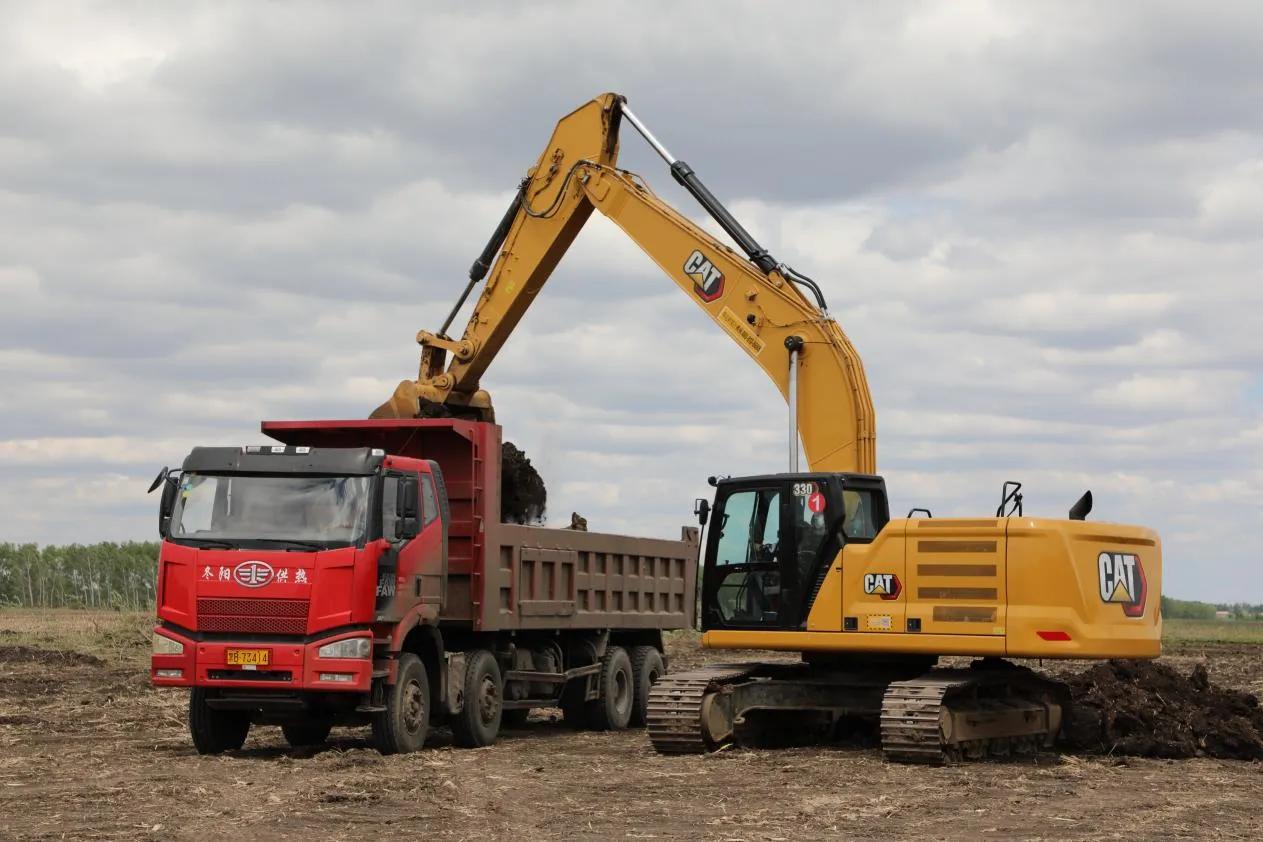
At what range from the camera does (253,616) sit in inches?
631

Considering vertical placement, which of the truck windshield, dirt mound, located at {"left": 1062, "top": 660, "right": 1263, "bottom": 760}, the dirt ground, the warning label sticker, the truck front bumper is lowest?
the dirt ground

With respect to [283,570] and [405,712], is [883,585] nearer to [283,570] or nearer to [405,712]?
[405,712]

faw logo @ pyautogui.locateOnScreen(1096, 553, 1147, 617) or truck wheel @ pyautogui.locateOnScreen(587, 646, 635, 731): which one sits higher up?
faw logo @ pyautogui.locateOnScreen(1096, 553, 1147, 617)

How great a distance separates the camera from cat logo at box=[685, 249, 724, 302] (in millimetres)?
19766

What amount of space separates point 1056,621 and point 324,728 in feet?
25.8

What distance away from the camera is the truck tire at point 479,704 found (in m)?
18.2

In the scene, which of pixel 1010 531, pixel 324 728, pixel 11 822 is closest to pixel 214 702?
pixel 324 728

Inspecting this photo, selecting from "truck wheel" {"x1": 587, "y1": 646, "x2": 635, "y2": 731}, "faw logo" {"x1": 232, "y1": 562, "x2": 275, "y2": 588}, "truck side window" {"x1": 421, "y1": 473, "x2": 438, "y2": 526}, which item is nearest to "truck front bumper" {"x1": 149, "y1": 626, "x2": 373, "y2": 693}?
"faw logo" {"x1": 232, "y1": 562, "x2": 275, "y2": 588}

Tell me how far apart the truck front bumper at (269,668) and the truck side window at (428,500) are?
1.65 meters

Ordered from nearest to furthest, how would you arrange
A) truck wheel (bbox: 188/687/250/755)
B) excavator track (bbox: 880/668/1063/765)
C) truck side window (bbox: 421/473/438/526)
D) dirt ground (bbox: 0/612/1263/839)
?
dirt ground (bbox: 0/612/1263/839) → excavator track (bbox: 880/668/1063/765) → truck wheel (bbox: 188/687/250/755) → truck side window (bbox: 421/473/438/526)

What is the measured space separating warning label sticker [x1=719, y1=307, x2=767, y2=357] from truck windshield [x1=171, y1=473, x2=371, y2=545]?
5006 mm

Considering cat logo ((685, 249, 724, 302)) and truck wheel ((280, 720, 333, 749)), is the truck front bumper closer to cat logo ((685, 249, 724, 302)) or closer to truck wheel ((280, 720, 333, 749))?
truck wheel ((280, 720, 333, 749))

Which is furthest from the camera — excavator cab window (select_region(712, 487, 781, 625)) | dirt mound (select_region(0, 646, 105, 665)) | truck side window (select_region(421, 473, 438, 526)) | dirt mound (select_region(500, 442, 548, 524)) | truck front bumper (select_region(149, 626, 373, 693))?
dirt mound (select_region(0, 646, 105, 665))

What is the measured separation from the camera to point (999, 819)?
12547 millimetres
